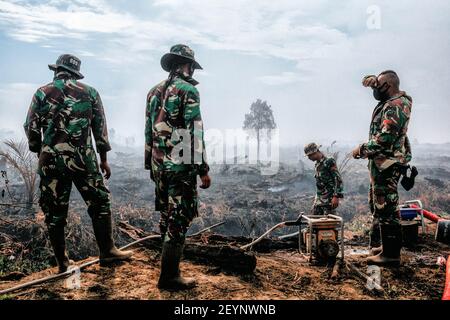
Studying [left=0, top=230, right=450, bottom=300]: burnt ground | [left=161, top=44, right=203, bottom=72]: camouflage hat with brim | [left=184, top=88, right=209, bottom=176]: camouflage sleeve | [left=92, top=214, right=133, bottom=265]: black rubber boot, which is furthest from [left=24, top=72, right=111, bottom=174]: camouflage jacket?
[left=184, top=88, right=209, bottom=176]: camouflage sleeve

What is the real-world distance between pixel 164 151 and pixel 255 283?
1817mm

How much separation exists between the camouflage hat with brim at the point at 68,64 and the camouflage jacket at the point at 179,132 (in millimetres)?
1277

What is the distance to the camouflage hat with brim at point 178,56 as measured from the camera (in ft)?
10.7

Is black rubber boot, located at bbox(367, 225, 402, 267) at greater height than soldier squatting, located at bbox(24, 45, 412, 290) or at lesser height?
lesser

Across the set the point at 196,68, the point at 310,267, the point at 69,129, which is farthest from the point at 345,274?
the point at 69,129

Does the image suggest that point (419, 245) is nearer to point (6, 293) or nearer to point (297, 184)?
point (6, 293)

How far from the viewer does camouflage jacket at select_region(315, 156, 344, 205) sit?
607 cm

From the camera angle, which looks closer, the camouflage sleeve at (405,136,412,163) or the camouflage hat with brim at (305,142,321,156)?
the camouflage sleeve at (405,136,412,163)

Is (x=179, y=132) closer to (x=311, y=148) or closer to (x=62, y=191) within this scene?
(x=62, y=191)

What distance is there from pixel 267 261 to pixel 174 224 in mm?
1996

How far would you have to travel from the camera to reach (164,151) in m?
3.12

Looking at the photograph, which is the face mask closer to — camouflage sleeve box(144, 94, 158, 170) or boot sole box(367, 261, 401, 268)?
boot sole box(367, 261, 401, 268)

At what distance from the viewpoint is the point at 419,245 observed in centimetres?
552

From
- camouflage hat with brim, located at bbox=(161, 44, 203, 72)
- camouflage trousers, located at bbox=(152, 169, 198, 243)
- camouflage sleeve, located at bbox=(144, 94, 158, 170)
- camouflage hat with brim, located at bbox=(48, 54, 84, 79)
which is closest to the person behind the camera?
camouflage trousers, located at bbox=(152, 169, 198, 243)
